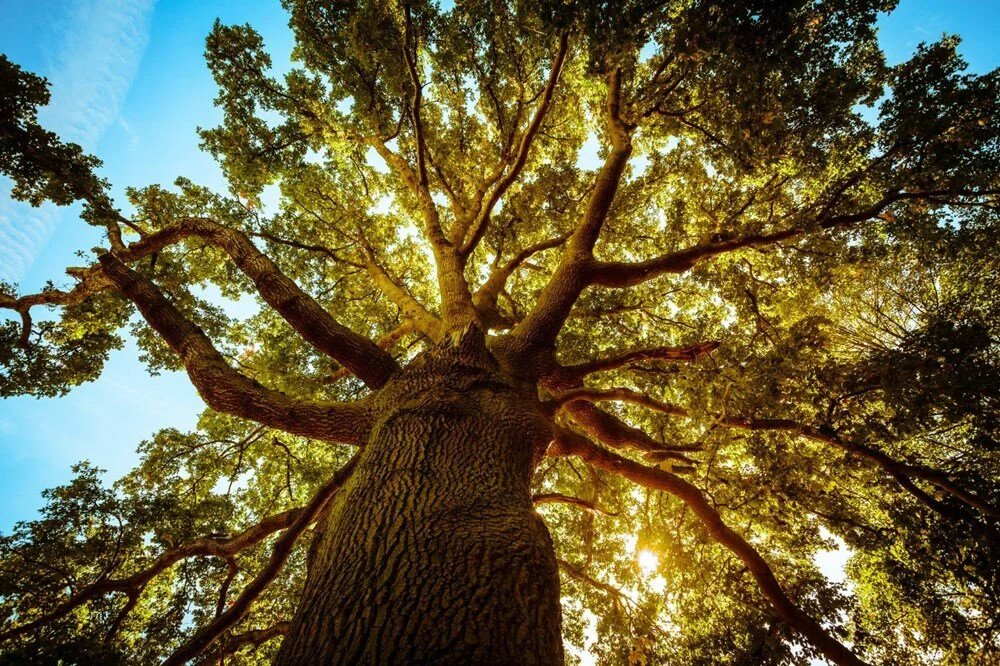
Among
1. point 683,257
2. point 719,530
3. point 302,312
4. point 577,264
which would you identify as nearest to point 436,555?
point 302,312

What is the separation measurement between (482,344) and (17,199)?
21.1 feet

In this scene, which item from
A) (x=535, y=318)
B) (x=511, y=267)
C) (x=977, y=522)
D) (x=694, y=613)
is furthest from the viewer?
(x=511, y=267)

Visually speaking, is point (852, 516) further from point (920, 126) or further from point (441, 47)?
point (441, 47)

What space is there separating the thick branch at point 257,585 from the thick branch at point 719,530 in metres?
2.43

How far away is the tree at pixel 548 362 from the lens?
3.10 metres

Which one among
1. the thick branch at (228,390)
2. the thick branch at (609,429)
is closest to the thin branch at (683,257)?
the thick branch at (609,429)

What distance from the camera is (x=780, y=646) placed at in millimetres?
5234

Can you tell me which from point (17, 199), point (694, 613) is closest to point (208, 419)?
point (17, 199)

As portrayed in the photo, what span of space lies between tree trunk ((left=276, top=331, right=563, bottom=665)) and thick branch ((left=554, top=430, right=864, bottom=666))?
1482 millimetres

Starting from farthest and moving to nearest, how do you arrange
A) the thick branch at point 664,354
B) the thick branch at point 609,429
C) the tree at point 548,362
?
the thick branch at point 609,429, the thick branch at point 664,354, the tree at point 548,362

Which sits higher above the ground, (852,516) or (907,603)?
(852,516)

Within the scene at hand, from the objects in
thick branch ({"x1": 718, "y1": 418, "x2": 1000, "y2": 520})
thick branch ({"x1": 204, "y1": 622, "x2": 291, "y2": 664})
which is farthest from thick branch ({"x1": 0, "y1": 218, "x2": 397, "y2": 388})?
thick branch ({"x1": 718, "y1": 418, "x2": 1000, "y2": 520})

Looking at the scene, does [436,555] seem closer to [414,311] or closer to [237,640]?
[237,640]

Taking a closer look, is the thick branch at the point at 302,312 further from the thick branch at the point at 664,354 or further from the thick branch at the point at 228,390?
the thick branch at the point at 664,354
